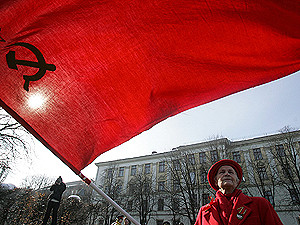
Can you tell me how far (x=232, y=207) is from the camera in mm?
1753

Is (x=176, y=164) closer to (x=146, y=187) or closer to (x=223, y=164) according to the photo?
(x=146, y=187)

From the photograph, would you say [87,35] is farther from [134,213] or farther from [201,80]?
[134,213]

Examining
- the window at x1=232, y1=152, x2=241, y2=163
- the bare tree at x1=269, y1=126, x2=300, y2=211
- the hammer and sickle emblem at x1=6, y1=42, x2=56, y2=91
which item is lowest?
the hammer and sickle emblem at x1=6, y1=42, x2=56, y2=91

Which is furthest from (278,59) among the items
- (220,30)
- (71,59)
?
(71,59)

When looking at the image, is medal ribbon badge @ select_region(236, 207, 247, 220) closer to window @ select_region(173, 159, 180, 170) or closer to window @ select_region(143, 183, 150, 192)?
window @ select_region(173, 159, 180, 170)

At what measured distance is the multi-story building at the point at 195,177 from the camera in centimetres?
2267

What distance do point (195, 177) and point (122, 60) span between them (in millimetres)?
24109

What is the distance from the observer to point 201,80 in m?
1.74

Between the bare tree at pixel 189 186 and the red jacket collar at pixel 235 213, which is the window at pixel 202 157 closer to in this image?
the bare tree at pixel 189 186

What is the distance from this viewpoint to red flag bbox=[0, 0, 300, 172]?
1481 millimetres

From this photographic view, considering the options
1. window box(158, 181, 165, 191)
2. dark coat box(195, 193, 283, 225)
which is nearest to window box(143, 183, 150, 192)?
window box(158, 181, 165, 191)

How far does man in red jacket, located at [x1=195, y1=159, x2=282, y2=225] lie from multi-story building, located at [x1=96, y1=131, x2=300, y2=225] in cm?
2012

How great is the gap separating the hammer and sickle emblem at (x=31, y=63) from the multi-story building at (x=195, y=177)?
21609 mm

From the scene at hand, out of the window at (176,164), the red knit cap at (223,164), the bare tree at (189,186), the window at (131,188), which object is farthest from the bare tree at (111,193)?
the red knit cap at (223,164)
